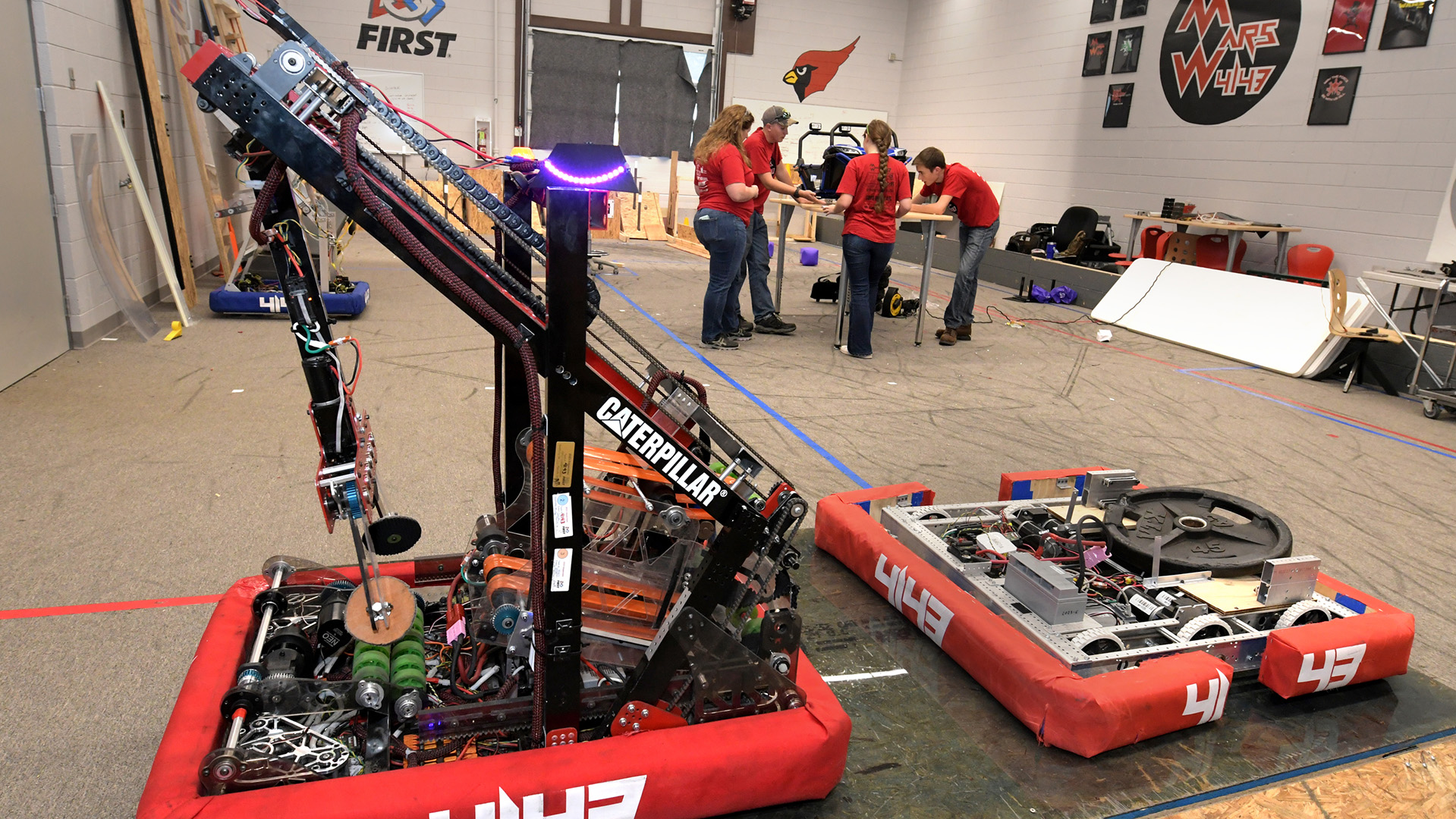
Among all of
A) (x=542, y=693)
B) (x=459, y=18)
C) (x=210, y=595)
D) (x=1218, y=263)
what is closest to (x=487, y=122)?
(x=459, y=18)

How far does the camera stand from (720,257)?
6.60m

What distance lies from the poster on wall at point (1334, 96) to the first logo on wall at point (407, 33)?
38.0 feet

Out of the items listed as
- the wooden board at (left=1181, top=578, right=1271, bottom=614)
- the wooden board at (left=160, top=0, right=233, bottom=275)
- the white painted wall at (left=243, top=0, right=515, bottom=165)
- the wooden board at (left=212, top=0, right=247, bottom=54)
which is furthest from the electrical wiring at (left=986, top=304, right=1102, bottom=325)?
the white painted wall at (left=243, top=0, right=515, bottom=165)

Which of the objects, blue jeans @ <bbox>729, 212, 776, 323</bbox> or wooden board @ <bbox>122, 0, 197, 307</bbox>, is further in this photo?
blue jeans @ <bbox>729, 212, 776, 323</bbox>

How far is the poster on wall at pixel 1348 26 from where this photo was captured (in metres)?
8.07

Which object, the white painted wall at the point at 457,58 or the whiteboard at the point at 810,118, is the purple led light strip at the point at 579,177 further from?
the whiteboard at the point at 810,118

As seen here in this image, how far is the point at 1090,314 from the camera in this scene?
9.34 metres

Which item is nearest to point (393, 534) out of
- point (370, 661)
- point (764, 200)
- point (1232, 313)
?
point (370, 661)

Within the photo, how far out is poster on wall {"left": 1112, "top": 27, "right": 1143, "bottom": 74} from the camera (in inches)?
419

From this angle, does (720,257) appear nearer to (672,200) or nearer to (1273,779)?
(1273,779)

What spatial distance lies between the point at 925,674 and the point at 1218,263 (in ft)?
27.6

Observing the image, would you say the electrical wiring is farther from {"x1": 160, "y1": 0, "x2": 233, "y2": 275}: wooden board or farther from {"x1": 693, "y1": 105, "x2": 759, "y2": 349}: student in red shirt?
{"x1": 160, "y1": 0, "x2": 233, "y2": 275}: wooden board

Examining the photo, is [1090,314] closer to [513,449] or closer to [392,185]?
[513,449]

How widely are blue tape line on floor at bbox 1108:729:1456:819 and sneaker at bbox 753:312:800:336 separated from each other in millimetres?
5465
